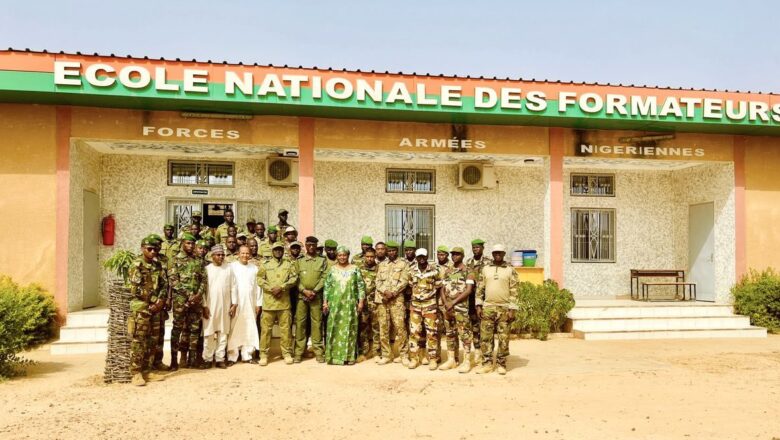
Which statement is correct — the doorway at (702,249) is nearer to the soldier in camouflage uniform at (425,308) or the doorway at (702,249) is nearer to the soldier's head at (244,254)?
the soldier in camouflage uniform at (425,308)

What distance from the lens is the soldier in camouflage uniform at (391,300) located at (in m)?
7.70

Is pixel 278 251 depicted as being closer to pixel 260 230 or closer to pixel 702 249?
pixel 260 230

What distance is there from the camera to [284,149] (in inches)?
407

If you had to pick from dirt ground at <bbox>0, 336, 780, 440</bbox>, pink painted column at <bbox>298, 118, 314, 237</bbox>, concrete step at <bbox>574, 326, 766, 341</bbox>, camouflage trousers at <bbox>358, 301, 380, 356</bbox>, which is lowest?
concrete step at <bbox>574, 326, 766, 341</bbox>

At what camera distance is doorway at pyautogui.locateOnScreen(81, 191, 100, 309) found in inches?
411

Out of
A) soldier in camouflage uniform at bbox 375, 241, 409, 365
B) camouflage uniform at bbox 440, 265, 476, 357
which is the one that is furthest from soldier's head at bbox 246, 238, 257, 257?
camouflage uniform at bbox 440, 265, 476, 357

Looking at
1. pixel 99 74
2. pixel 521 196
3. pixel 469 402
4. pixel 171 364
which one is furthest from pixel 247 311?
pixel 521 196

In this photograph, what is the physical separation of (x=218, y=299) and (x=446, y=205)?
6.30 meters

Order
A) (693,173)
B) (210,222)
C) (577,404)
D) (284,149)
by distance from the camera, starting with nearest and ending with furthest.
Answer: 1. (577,404)
2. (284,149)
3. (210,222)
4. (693,173)

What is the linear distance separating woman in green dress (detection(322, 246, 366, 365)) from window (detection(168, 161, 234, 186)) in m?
5.04

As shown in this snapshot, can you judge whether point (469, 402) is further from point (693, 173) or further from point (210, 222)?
point (693, 173)

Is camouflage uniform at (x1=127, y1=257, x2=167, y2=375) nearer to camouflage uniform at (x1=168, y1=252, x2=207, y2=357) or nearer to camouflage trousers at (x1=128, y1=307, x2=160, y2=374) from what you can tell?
camouflage trousers at (x1=128, y1=307, x2=160, y2=374)

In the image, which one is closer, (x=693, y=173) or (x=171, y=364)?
(x=171, y=364)

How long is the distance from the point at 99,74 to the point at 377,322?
5.58 m
